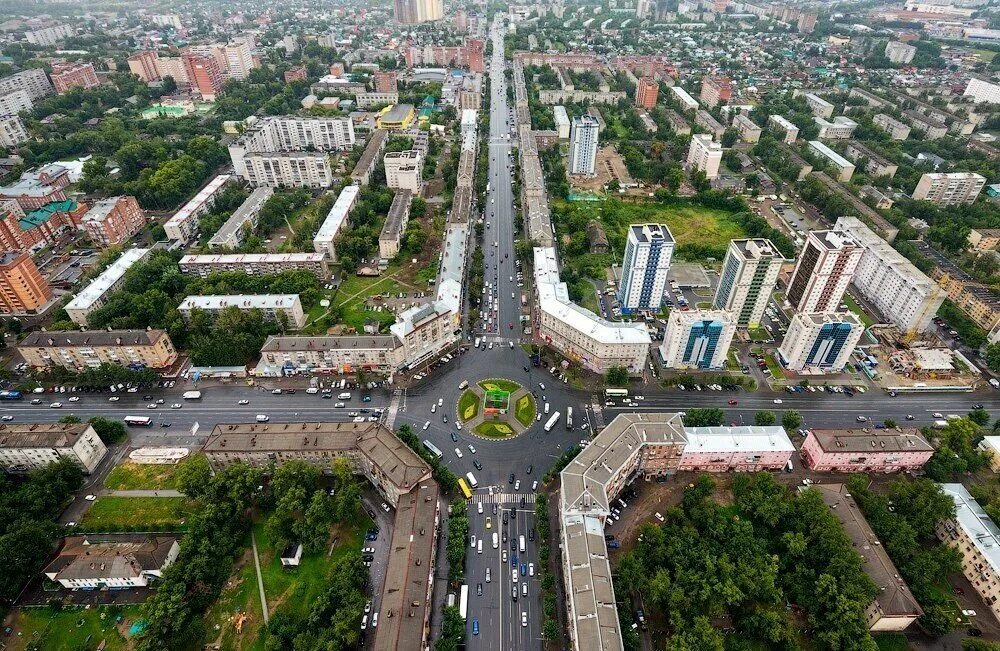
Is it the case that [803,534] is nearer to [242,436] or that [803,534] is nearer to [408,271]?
[242,436]

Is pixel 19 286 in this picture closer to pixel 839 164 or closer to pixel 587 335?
pixel 587 335

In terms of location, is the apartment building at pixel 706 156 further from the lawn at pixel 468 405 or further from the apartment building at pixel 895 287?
the lawn at pixel 468 405

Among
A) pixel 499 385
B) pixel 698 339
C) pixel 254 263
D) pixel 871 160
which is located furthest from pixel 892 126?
pixel 254 263

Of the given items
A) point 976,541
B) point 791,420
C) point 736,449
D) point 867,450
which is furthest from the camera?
point 791,420

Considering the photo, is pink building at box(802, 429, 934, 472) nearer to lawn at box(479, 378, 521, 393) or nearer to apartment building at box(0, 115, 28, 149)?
lawn at box(479, 378, 521, 393)

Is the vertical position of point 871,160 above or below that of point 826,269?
below

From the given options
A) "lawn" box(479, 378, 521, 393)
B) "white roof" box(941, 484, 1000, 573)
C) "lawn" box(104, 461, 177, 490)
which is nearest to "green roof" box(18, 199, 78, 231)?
"lawn" box(104, 461, 177, 490)
